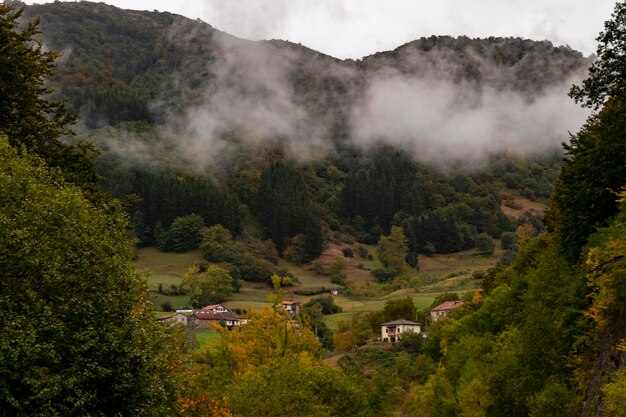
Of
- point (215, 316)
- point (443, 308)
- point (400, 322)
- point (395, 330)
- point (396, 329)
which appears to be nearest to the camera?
point (395, 330)

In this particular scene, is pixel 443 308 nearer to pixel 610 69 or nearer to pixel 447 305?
pixel 447 305

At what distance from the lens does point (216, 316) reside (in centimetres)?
14812

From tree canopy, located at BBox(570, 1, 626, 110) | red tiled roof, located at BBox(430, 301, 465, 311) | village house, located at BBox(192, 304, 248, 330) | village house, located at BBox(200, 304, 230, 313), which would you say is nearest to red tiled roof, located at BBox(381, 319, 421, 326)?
red tiled roof, located at BBox(430, 301, 465, 311)

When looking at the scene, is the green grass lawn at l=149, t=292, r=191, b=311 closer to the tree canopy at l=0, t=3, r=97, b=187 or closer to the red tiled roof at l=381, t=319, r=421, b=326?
the red tiled roof at l=381, t=319, r=421, b=326

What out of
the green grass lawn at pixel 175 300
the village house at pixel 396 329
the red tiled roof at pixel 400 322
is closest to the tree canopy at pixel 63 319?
the village house at pixel 396 329

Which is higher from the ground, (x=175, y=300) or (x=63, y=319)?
(x=63, y=319)

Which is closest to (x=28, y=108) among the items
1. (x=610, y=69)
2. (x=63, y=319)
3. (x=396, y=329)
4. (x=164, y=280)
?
(x=63, y=319)

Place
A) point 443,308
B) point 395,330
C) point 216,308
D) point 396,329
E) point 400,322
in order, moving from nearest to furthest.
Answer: point 395,330 < point 396,329 < point 400,322 < point 443,308 < point 216,308

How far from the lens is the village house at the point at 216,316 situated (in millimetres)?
141413

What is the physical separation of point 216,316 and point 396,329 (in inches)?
1627

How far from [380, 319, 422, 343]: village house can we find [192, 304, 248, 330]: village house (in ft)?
90.0

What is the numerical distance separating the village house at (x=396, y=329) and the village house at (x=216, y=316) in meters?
27.4

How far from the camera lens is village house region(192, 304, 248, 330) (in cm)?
14141

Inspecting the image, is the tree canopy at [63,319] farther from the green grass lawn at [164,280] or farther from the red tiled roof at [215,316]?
the green grass lawn at [164,280]
